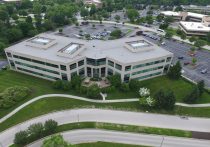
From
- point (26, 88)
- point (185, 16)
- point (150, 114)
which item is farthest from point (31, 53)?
point (185, 16)

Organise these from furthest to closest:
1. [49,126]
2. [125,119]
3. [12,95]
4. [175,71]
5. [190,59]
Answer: [190,59]
[175,71]
[12,95]
[125,119]
[49,126]

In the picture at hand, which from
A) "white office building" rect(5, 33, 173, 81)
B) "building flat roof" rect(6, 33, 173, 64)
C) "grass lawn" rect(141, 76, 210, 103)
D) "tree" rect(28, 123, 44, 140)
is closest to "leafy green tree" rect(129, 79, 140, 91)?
"white office building" rect(5, 33, 173, 81)

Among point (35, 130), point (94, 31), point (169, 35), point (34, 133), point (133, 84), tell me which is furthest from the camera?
point (94, 31)

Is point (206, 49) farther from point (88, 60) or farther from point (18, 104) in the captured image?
point (18, 104)

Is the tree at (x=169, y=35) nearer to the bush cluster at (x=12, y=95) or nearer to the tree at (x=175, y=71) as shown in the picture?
the tree at (x=175, y=71)

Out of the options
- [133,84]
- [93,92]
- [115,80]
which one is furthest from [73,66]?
[133,84]

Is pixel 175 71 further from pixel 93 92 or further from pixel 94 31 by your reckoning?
pixel 94 31

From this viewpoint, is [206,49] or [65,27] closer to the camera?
[206,49]
